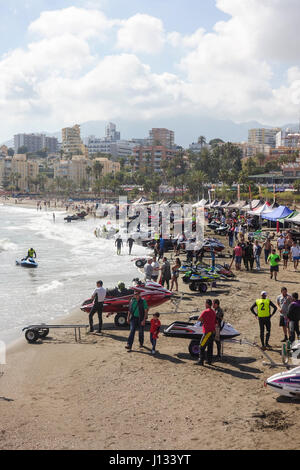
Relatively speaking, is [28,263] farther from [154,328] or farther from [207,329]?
[207,329]

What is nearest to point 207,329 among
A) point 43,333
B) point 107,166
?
point 43,333

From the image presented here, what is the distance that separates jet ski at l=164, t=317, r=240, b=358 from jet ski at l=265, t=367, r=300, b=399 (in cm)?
257

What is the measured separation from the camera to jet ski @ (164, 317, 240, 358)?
10.8 metres

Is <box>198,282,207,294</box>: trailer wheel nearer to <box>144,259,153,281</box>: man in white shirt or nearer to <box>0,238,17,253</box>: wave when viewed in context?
<box>144,259,153,281</box>: man in white shirt

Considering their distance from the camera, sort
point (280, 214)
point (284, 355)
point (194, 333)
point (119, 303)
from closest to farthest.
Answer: point (284, 355) < point (194, 333) < point (119, 303) < point (280, 214)

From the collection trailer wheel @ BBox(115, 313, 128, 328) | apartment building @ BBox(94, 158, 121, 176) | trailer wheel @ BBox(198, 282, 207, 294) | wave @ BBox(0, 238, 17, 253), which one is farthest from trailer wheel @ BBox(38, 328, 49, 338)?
apartment building @ BBox(94, 158, 121, 176)

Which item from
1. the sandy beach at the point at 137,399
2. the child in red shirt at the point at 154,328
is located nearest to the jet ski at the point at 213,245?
the sandy beach at the point at 137,399

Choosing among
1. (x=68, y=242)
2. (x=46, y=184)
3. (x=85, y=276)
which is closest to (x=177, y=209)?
(x=68, y=242)

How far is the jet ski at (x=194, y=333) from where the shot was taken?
1081 cm

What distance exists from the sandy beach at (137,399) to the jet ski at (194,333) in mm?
361

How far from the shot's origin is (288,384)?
26.9 ft

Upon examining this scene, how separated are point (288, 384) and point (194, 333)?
11.0ft

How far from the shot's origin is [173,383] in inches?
364
